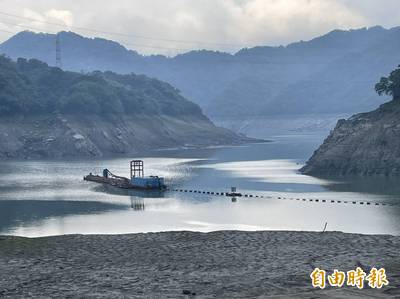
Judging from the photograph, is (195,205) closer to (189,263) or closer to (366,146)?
(366,146)

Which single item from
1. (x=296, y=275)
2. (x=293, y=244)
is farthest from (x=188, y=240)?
(x=296, y=275)

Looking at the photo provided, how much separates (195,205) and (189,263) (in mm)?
47412

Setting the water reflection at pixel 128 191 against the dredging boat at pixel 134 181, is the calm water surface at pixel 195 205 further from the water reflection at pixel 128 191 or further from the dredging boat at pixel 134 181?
the dredging boat at pixel 134 181

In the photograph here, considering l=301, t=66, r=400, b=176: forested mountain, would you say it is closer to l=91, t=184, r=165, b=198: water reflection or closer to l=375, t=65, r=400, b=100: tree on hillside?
l=375, t=65, r=400, b=100: tree on hillside

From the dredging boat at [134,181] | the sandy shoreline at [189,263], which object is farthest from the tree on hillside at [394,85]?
the sandy shoreline at [189,263]

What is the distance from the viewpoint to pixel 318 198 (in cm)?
8812

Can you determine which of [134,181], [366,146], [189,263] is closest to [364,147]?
[366,146]

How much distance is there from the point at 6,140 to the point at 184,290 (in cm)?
17587

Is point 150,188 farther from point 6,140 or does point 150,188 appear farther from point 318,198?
point 6,140

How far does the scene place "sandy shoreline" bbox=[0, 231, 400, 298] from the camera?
2988 cm

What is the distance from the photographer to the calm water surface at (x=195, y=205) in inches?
2564

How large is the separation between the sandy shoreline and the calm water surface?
50.9 feet

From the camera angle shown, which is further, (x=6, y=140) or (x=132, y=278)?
(x=6, y=140)

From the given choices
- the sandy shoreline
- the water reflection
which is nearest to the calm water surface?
the water reflection
